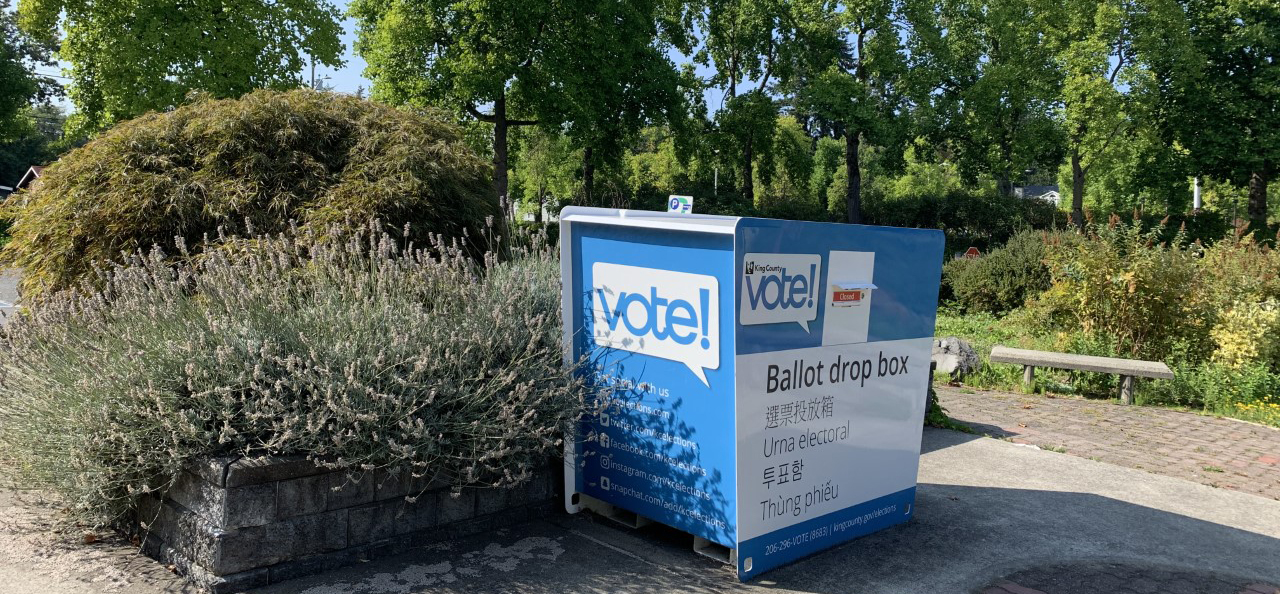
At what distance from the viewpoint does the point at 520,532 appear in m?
4.52

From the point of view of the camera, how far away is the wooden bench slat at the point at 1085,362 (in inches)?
376

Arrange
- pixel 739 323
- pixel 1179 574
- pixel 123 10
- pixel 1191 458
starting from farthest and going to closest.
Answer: pixel 123 10 → pixel 1191 458 → pixel 1179 574 → pixel 739 323

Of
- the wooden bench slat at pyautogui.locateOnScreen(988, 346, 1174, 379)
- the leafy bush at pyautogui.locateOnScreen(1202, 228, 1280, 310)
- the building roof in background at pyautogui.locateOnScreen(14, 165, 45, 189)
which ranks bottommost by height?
the wooden bench slat at pyautogui.locateOnScreen(988, 346, 1174, 379)

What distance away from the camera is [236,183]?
19.5 ft

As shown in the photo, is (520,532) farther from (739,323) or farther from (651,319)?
(739,323)

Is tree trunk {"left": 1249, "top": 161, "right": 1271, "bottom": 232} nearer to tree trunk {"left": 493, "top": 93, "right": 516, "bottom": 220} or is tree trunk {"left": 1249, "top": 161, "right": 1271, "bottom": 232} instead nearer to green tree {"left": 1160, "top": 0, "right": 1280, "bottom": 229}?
green tree {"left": 1160, "top": 0, "right": 1280, "bottom": 229}

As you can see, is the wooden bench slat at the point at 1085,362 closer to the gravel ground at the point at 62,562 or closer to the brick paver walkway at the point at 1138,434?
the brick paver walkway at the point at 1138,434

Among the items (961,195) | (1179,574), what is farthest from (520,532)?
(961,195)

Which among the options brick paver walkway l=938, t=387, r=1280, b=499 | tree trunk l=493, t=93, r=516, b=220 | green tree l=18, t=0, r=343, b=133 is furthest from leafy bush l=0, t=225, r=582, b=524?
tree trunk l=493, t=93, r=516, b=220

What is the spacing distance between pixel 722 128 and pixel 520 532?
3155 cm

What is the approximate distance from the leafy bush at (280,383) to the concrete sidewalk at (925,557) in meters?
0.35

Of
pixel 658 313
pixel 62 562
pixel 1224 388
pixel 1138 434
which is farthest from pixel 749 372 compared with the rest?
pixel 1224 388

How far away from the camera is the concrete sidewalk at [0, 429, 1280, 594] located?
3865mm

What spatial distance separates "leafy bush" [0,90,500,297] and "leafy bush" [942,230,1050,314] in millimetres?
12726
